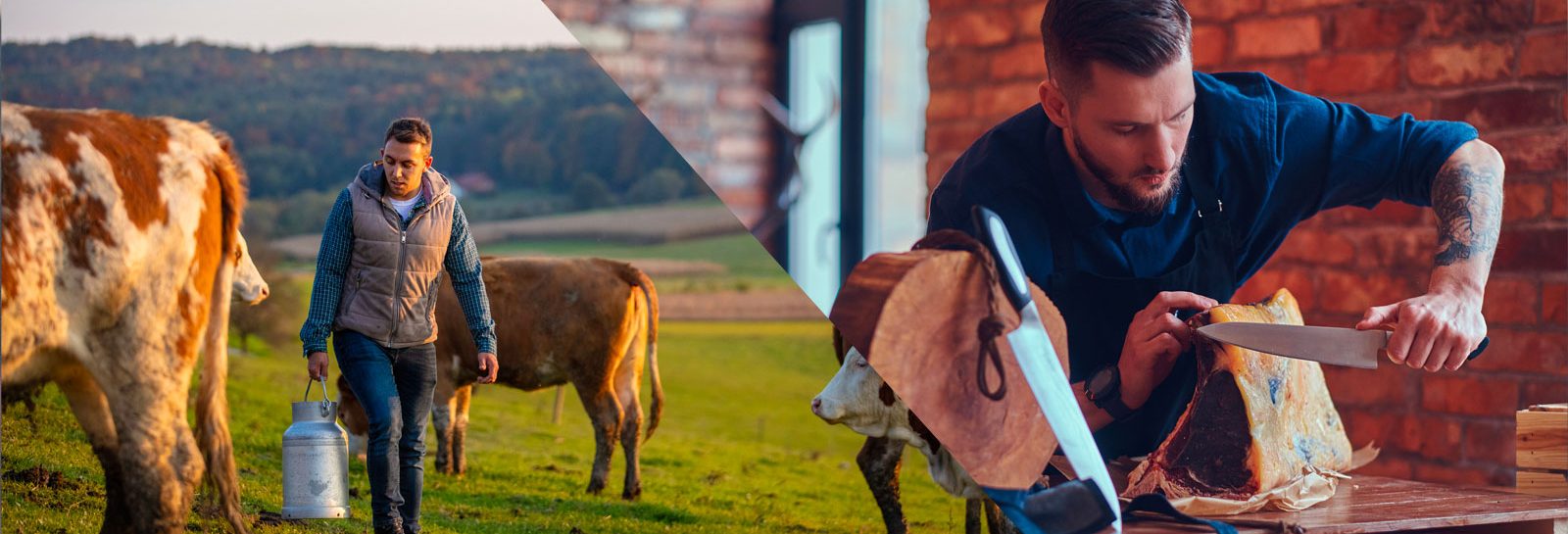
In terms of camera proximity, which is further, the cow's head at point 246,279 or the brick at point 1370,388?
the brick at point 1370,388

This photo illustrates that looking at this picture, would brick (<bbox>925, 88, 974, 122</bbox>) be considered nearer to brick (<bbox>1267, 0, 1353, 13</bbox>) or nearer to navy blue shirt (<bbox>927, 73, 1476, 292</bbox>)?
navy blue shirt (<bbox>927, 73, 1476, 292</bbox>)

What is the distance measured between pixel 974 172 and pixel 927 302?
33 cm

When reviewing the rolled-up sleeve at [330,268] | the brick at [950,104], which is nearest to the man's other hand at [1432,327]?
the brick at [950,104]

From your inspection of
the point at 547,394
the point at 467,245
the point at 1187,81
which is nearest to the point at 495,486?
the point at 547,394

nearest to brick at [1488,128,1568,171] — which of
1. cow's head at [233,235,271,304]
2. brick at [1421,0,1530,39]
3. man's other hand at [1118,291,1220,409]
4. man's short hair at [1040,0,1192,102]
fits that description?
brick at [1421,0,1530,39]

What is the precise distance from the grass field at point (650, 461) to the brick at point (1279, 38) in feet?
4.44

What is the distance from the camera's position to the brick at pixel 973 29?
12.1 ft

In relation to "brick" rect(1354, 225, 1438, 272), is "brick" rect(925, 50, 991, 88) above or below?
above

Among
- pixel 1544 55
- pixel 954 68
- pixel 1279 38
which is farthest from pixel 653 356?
pixel 1544 55

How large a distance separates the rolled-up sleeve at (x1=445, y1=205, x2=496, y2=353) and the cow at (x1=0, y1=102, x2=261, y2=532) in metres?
0.41

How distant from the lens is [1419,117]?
12.4ft

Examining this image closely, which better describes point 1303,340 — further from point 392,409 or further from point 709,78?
point 392,409

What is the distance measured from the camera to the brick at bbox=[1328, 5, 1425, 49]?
385 cm

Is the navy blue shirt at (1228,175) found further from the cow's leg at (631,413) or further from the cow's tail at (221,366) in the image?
the cow's tail at (221,366)
